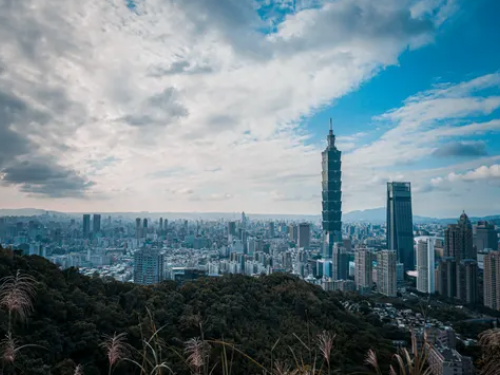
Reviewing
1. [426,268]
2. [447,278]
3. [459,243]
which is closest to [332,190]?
[459,243]

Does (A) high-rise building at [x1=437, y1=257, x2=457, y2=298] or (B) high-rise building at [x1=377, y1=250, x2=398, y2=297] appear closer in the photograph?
(A) high-rise building at [x1=437, y1=257, x2=457, y2=298]

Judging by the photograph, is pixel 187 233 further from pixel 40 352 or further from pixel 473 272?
pixel 40 352

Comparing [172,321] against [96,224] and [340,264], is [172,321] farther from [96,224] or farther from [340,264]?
[96,224]

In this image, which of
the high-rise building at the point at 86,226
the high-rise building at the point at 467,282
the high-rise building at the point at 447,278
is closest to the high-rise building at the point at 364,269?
the high-rise building at the point at 447,278

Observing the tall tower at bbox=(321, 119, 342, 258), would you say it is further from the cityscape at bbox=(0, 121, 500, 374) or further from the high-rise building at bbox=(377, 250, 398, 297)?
the high-rise building at bbox=(377, 250, 398, 297)

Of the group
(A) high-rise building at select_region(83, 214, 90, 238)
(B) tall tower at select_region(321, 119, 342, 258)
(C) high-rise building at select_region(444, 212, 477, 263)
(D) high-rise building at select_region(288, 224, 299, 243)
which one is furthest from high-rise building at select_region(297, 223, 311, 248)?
(A) high-rise building at select_region(83, 214, 90, 238)

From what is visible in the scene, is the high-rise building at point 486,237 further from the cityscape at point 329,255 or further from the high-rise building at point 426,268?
the high-rise building at point 426,268
